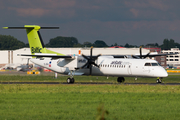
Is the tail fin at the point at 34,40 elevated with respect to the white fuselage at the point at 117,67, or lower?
elevated

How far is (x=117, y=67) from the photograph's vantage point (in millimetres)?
34281

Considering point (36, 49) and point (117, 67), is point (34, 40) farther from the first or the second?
point (117, 67)

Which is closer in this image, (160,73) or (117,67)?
(160,73)

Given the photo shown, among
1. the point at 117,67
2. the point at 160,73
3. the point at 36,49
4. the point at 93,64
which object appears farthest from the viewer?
the point at 36,49

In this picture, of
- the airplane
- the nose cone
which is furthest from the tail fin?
the nose cone

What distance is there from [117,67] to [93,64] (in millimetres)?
3074

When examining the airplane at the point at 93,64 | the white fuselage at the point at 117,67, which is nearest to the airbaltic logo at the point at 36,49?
the airplane at the point at 93,64

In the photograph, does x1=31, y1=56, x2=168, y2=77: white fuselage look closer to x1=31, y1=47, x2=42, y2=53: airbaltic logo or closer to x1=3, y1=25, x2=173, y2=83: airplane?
x1=3, y1=25, x2=173, y2=83: airplane

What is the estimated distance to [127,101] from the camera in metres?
18.2

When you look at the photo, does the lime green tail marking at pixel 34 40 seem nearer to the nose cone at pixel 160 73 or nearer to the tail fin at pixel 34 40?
the tail fin at pixel 34 40

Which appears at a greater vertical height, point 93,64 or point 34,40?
point 34,40

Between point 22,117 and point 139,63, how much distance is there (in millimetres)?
22065

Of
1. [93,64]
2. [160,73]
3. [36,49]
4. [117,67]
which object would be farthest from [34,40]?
[160,73]

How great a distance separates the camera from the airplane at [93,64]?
Answer: 32688mm
